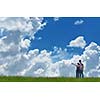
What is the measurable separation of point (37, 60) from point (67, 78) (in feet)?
1.69

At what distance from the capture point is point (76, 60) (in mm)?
12820

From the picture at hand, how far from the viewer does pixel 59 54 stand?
12734 millimetres

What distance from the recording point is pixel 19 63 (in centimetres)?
1279

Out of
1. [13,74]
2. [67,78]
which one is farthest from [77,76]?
[13,74]

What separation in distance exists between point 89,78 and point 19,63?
1056mm

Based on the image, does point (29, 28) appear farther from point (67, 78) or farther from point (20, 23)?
point (67, 78)

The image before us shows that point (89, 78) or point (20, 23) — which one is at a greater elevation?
point (20, 23)

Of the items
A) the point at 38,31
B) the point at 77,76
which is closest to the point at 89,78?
the point at 77,76

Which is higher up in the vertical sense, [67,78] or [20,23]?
[20,23]

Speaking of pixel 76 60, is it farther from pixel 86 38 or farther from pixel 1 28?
pixel 1 28

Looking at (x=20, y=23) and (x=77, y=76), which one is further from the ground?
(x=20, y=23)

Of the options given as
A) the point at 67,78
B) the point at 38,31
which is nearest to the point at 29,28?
the point at 38,31

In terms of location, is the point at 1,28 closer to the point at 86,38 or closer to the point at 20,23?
the point at 20,23

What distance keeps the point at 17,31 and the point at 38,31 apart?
31 cm
